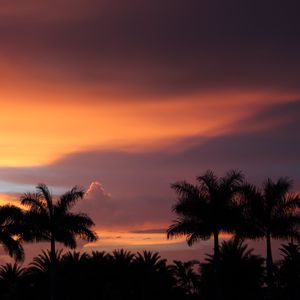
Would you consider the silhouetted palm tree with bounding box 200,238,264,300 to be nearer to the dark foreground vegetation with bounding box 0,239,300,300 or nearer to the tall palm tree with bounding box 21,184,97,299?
the dark foreground vegetation with bounding box 0,239,300,300

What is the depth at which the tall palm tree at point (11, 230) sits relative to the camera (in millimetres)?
61963

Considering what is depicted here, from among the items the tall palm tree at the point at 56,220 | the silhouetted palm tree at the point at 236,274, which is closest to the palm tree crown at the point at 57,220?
the tall palm tree at the point at 56,220

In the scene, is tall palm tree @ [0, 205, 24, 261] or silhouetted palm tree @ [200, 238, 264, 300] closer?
tall palm tree @ [0, 205, 24, 261]

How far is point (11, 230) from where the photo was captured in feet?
206

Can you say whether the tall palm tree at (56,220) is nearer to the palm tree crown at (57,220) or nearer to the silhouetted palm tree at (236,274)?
the palm tree crown at (57,220)

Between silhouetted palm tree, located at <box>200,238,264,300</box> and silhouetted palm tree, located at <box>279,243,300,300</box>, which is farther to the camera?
silhouetted palm tree, located at <box>200,238,264,300</box>

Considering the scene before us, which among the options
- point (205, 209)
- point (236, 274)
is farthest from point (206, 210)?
point (236, 274)

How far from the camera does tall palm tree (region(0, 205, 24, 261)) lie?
6196 centimetres

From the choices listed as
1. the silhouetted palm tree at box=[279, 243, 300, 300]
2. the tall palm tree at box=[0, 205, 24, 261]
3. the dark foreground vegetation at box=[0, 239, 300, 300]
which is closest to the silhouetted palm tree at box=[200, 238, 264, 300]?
the dark foreground vegetation at box=[0, 239, 300, 300]

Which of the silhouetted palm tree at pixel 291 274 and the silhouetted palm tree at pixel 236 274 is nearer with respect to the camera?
the silhouetted palm tree at pixel 291 274

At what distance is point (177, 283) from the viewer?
9388 centimetres

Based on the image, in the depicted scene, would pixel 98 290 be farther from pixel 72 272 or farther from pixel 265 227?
pixel 265 227

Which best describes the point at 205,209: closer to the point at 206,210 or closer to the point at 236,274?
the point at 206,210

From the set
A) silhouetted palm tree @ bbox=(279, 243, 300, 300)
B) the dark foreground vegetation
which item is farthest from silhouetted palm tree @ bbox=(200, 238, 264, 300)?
silhouetted palm tree @ bbox=(279, 243, 300, 300)
